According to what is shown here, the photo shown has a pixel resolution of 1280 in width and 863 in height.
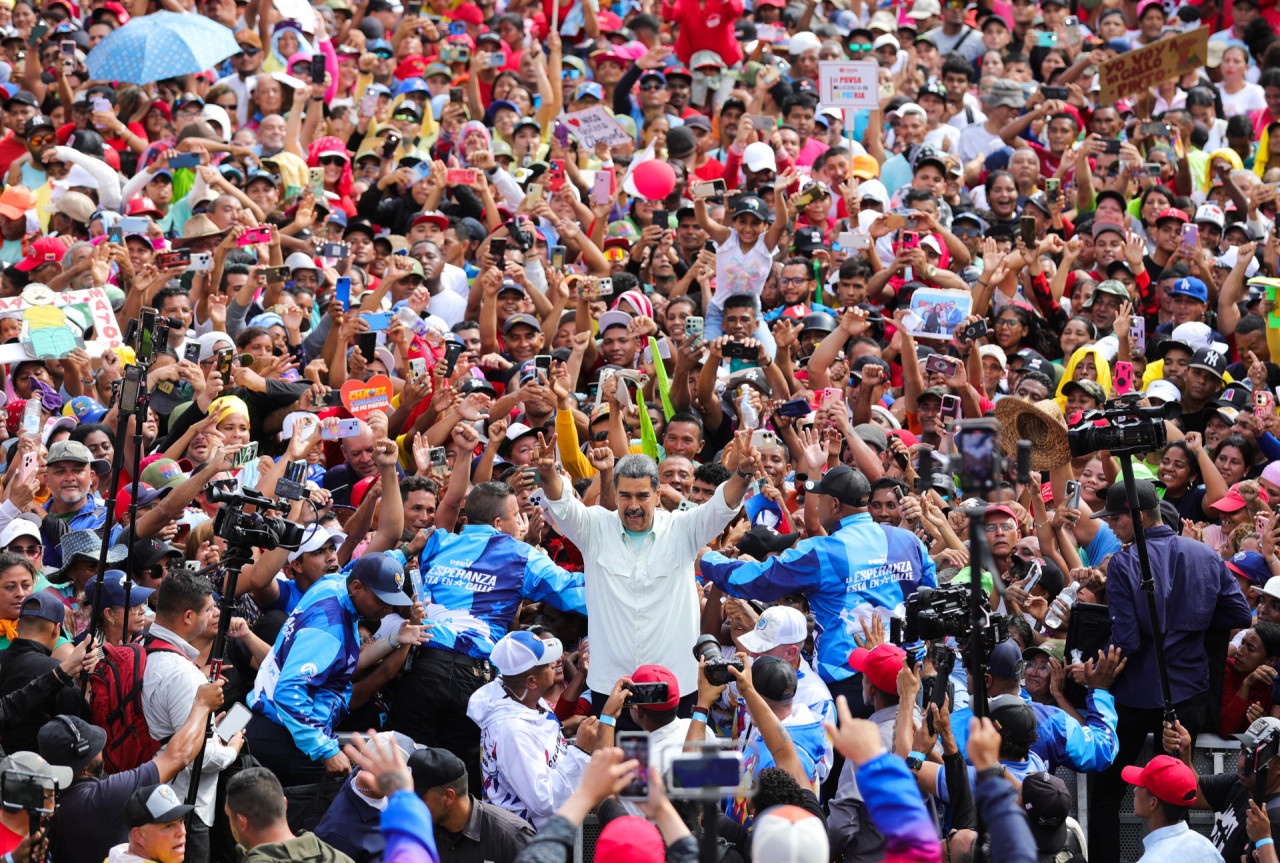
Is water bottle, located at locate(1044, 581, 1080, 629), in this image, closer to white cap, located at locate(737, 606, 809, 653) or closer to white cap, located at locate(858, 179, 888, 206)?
white cap, located at locate(737, 606, 809, 653)

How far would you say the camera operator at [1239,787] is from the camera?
721 cm

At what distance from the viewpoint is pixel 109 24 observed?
16.8m

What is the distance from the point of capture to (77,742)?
22.2 ft

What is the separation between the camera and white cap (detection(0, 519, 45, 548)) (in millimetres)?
8773

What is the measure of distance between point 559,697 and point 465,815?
1582 millimetres

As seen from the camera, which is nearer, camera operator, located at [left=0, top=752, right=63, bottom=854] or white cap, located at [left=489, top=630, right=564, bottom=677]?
camera operator, located at [left=0, top=752, right=63, bottom=854]

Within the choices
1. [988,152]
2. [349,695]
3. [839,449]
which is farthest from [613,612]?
[988,152]

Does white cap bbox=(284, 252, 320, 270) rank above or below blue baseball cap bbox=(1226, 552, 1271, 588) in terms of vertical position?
above

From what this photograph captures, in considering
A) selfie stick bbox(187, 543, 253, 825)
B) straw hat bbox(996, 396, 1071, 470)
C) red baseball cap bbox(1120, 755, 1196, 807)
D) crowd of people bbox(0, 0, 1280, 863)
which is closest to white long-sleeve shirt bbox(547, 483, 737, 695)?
crowd of people bbox(0, 0, 1280, 863)

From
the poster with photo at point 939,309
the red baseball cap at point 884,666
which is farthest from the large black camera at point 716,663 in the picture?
the poster with photo at point 939,309

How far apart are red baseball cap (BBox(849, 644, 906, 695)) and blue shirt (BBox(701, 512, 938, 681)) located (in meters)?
0.70

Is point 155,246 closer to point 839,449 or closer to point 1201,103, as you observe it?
point 839,449

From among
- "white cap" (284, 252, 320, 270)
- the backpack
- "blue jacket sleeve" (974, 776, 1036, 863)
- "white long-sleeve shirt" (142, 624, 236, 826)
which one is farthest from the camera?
"white cap" (284, 252, 320, 270)

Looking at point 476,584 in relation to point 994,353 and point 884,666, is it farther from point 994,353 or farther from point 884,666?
point 994,353
